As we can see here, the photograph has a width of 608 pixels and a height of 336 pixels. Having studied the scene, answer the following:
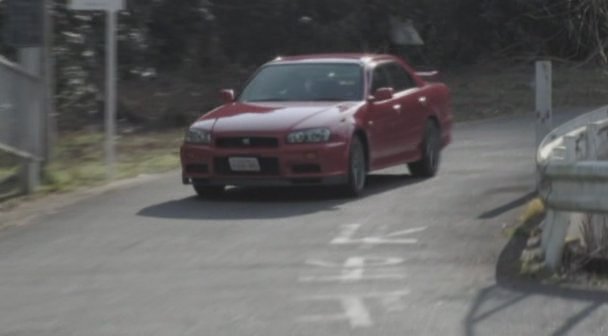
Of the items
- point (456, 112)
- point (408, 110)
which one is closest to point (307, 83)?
point (408, 110)

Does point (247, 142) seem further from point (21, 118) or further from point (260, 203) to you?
point (21, 118)

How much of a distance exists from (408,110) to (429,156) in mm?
714

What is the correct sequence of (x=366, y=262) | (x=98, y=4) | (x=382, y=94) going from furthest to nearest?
(x=98, y=4) → (x=382, y=94) → (x=366, y=262)

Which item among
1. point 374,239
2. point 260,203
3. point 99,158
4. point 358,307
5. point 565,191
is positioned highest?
point 565,191

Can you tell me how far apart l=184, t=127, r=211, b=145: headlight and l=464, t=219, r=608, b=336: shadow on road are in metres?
4.85

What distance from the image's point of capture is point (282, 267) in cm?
1073

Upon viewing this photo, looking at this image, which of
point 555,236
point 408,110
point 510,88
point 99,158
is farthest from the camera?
point 510,88

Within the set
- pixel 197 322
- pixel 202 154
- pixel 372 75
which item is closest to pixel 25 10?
pixel 202 154

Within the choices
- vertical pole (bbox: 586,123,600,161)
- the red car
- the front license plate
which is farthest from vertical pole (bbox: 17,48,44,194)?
vertical pole (bbox: 586,123,600,161)

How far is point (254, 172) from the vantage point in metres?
14.3

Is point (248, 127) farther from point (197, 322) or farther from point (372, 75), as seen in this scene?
point (197, 322)

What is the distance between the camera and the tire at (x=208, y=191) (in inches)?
585

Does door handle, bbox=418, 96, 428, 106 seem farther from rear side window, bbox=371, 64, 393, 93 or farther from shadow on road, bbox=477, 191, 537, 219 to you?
shadow on road, bbox=477, 191, 537, 219

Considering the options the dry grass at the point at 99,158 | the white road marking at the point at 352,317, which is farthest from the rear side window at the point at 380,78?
the white road marking at the point at 352,317
